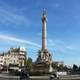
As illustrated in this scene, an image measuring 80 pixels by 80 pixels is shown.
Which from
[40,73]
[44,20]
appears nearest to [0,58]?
[44,20]

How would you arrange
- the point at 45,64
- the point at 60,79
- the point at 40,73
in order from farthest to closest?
the point at 45,64, the point at 40,73, the point at 60,79

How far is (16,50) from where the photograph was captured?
191250 millimetres

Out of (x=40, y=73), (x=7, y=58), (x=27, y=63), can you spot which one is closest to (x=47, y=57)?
(x=40, y=73)

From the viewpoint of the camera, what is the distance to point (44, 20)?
89.8m

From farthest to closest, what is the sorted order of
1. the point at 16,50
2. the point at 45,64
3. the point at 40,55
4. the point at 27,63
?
the point at 16,50 < the point at 27,63 < the point at 40,55 < the point at 45,64

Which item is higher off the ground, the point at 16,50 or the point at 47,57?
the point at 16,50

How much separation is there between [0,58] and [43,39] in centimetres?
7912

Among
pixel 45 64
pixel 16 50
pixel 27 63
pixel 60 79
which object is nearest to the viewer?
pixel 60 79

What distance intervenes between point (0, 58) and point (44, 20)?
257 feet

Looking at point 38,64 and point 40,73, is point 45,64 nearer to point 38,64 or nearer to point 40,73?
point 38,64

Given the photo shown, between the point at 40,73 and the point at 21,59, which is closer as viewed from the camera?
the point at 40,73

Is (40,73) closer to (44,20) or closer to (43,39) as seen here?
(43,39)

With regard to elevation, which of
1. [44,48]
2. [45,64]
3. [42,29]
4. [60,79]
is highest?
[42,29]

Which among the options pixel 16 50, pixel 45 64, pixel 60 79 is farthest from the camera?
pixel 16 50
